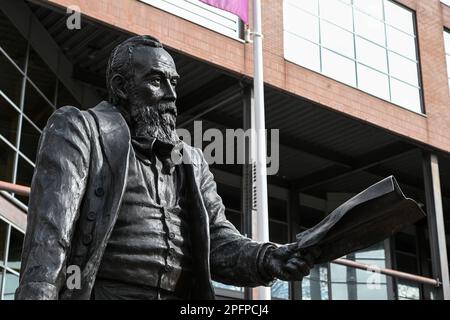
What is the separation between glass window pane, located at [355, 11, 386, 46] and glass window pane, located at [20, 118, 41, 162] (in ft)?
33.9

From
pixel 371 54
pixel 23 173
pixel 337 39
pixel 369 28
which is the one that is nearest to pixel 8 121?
pixel 23 173

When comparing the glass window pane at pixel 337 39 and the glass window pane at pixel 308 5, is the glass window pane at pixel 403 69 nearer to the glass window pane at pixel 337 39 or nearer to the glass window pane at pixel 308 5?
the glass window pane at pixel 337 39

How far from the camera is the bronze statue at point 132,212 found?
2930 mm

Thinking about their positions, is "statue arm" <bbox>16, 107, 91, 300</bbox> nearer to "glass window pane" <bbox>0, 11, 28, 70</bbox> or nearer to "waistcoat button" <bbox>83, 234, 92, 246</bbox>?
"waistcoat button" <bbox>83, 234, 92, 246</bbox>

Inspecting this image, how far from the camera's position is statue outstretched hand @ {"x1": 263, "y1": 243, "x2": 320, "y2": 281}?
9.96ft

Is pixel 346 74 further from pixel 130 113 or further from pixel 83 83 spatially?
pixel 130 113

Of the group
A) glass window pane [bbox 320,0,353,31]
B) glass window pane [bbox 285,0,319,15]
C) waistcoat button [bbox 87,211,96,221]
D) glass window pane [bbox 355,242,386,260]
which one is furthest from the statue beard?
glass window pane [bbox 355,242,386,260]

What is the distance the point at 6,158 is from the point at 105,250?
50.8 ft

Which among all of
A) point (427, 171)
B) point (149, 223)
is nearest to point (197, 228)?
point (149, 223)

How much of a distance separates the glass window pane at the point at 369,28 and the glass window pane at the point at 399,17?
613 mm

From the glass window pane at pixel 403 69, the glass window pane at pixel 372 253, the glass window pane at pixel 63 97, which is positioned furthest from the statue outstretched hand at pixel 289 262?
the glass window pane at pixel 372 253

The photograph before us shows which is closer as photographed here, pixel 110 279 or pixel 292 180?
pixel 110 279

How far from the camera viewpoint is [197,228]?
3.25 metres

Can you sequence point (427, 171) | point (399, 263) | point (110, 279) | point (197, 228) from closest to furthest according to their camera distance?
point (110, 279) → point (197, 228) → point (427, 171) → point (399, 263)
